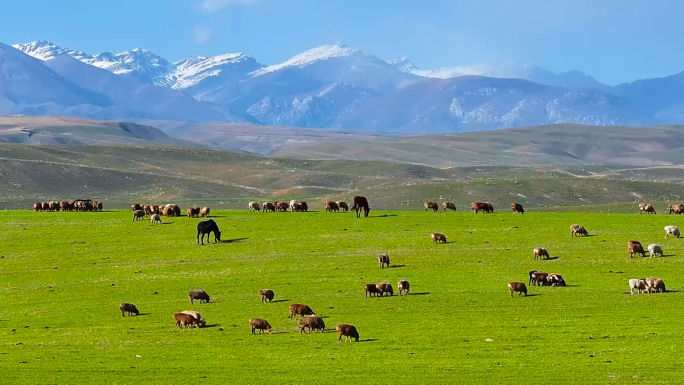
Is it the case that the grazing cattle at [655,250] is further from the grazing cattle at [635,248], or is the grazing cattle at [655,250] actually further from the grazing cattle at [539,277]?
the grazing cattle at [539,277]

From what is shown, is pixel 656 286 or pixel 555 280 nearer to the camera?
pixel 656 286

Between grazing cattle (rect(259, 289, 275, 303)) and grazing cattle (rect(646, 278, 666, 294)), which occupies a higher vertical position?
grazing cattle (rect(646, 278, 666, 294))

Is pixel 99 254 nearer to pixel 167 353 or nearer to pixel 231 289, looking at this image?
pixel 231 289

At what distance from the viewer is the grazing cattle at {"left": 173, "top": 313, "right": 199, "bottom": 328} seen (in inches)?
1359

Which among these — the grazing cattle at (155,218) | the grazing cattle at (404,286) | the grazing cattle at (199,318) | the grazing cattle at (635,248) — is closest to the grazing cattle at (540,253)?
the grazing cattle at (635,248)

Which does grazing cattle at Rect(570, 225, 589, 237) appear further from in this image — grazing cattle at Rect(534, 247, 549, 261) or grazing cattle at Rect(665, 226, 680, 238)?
grazing cattle at Rect(534, 247, 549, 261)

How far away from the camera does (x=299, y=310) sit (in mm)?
35844

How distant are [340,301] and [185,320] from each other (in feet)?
23.3

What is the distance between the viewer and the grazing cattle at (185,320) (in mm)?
34531

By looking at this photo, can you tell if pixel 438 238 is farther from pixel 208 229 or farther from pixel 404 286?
pixel 404 286

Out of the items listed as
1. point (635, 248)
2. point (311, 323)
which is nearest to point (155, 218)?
point (635, 248)

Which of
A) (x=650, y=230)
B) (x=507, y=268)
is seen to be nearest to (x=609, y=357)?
(x=507, y=268)

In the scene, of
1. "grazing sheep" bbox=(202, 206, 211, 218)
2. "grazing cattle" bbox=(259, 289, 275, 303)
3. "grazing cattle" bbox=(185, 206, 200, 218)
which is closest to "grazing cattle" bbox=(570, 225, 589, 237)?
"grazing cattle" bbox=(259, 289, 275, 303)

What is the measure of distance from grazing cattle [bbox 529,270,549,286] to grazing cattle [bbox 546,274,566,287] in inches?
5.8
